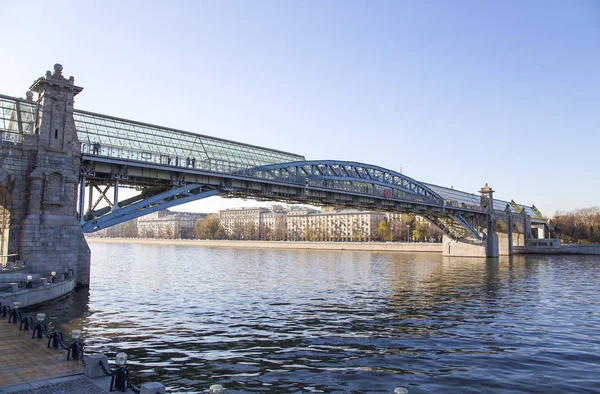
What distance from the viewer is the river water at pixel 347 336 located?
12750 mm

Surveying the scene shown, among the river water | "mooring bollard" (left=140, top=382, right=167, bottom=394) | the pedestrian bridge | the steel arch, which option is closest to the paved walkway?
"mooring bollard" (left=140, top=382, right=167, bottom=394)

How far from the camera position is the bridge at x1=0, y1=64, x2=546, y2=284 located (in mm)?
26359

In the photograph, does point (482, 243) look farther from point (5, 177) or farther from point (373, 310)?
point (5, 177)

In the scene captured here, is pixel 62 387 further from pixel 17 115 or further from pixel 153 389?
pixel 17 115

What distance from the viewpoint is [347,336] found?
1811 cm

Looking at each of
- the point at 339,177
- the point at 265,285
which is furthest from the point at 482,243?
the point at 265,285

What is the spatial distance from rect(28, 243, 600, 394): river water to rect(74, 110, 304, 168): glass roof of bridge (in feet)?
36.4

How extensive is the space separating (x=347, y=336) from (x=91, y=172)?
21.4 meters

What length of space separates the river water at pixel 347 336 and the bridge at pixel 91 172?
4.77m

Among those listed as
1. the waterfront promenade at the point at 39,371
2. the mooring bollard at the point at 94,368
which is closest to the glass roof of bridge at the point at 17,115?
the waterfront promenade at the point at 39,371

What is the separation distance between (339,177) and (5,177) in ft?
118

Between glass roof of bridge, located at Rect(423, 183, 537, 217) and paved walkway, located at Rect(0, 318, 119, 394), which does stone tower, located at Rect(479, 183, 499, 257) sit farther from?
paved walkway, located at Rect(0, 318, 119, 394)

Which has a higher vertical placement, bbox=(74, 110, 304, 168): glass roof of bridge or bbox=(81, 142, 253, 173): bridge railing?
bbox=(74, 110, 304, 168): glass roof of bridge

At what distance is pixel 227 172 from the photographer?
38.9 meters
